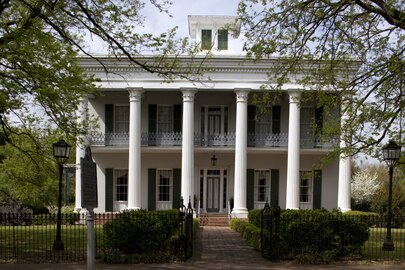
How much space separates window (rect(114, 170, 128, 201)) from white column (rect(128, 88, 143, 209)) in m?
2.27

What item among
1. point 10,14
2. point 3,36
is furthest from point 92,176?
point 10,14

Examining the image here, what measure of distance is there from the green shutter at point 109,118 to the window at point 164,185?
390cm

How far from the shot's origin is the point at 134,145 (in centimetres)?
2883

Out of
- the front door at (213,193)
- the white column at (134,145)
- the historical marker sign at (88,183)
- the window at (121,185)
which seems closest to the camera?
the historical marker sign at (88,183)

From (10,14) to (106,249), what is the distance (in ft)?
24.3

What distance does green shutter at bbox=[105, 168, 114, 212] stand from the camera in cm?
3055

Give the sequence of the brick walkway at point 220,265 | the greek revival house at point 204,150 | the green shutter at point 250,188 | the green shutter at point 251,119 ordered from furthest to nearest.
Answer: the green shutter at point 250,188
the green shutter at point 251,119
the greek revival house at point 204,150
the brick walkway at point 220,265

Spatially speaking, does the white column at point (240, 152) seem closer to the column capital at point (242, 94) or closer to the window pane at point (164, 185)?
the column capital at point (242, 94)

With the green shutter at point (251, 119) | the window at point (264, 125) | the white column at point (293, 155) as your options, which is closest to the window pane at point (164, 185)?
the green shutter at point (251, 119)

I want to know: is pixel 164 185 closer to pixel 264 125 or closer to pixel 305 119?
pixel 264 125

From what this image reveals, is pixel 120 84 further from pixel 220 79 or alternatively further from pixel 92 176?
pixel 92 176

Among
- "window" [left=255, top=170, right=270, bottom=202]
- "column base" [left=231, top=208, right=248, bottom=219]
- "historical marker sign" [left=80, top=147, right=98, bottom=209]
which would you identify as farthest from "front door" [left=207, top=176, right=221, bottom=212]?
"historical marker sign" [left=80, top=147, right=98, bottom=209]

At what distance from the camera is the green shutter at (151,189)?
3069 cm

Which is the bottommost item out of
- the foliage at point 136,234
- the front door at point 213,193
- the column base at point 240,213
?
the column base at point 240,213
